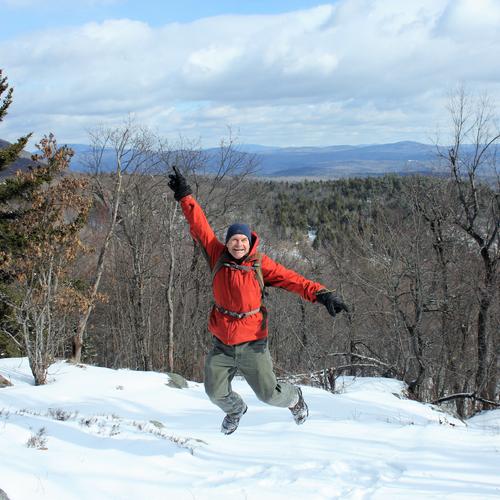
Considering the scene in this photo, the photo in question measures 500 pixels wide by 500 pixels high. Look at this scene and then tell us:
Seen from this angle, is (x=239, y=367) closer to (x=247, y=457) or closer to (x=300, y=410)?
(x=247, y=457)

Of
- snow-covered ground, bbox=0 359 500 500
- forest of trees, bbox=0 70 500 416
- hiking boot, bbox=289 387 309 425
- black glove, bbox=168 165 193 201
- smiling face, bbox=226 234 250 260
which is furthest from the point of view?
forest of trees, bbox=0 70 500 416

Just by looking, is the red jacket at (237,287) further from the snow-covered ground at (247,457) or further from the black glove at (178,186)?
the snow-covered ground at (247,457)

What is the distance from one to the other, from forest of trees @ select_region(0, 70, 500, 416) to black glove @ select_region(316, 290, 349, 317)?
298 inches

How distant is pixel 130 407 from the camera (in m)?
9.02

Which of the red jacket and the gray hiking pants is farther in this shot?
the gray hiking pants

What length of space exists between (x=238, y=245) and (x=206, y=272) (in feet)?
63.3

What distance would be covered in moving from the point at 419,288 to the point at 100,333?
2467cm

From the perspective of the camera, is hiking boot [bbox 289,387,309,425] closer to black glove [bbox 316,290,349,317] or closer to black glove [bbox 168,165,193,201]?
black glove [bbox 316,290,349,317]

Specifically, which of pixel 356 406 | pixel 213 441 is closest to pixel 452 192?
pixel 356 406

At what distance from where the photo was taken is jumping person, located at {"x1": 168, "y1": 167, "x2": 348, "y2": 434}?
4824mm

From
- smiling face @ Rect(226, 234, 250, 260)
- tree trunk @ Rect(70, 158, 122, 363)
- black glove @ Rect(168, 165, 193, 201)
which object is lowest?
tree trunk @ Rect(70, 158, 122, 363)

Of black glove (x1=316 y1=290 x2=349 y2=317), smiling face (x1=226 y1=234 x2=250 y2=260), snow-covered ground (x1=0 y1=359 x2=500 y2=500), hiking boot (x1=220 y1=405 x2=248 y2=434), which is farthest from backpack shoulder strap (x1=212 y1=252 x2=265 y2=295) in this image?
snow-covered ground (x1=0 y1=359 x2=500 y2=500)

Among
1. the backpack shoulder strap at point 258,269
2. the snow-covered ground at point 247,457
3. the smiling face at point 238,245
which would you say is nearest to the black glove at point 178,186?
the smiling face at point 238,245

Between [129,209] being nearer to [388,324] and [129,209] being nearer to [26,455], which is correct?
[388,324]
